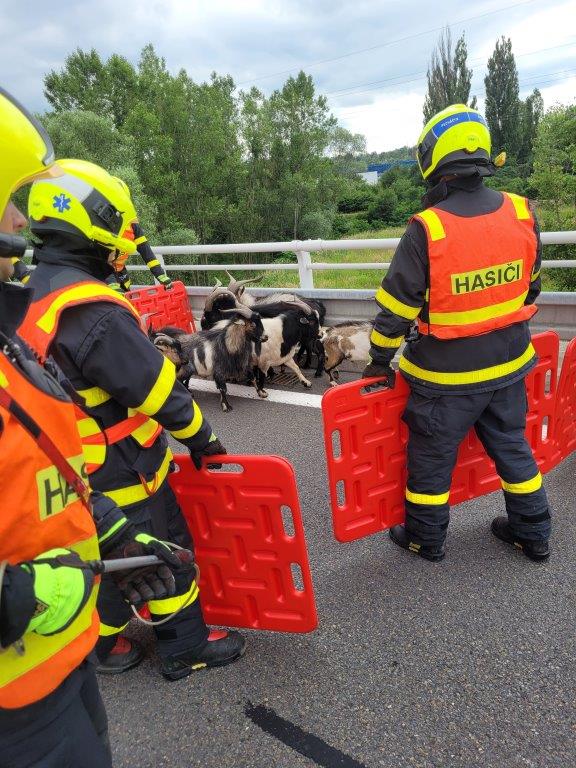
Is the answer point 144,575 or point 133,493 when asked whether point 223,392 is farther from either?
point 144,575

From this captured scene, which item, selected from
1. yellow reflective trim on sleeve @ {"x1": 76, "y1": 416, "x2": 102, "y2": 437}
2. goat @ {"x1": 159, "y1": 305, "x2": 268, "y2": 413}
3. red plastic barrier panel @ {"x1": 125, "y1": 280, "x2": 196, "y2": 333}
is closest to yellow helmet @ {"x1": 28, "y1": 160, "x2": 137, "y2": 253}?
yellow reflective trim on sleeve @ {"x1": 76, "y1": 416, "x2": 102, "y2": 437}

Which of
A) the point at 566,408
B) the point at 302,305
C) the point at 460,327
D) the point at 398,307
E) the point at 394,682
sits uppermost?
the point at 398,307

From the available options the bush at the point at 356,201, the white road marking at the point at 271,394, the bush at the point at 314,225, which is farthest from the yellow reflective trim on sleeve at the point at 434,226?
the bush at the point at 356,201

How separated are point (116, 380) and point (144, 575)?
727 mm

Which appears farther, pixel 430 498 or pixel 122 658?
pixel 430 498

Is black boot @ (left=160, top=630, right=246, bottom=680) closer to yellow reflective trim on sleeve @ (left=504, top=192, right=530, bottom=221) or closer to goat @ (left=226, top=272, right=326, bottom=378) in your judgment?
yellow reflective trim on sleeve @ (left=504, top=192, right=530, bottom=221)

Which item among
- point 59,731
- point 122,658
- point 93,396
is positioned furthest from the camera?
point 122,658

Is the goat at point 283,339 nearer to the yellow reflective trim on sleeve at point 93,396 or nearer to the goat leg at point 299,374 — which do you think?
the goat leg at point 299,374

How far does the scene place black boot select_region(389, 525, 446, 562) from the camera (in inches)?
119

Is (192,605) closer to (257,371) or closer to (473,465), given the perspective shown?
(473,465)

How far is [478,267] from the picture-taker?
Answer: 8.29 feet

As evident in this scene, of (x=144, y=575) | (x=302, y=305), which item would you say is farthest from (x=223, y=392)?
(x=144, y=575)

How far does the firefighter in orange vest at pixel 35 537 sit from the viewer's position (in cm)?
110

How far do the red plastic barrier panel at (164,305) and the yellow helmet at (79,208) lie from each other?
4805mm
